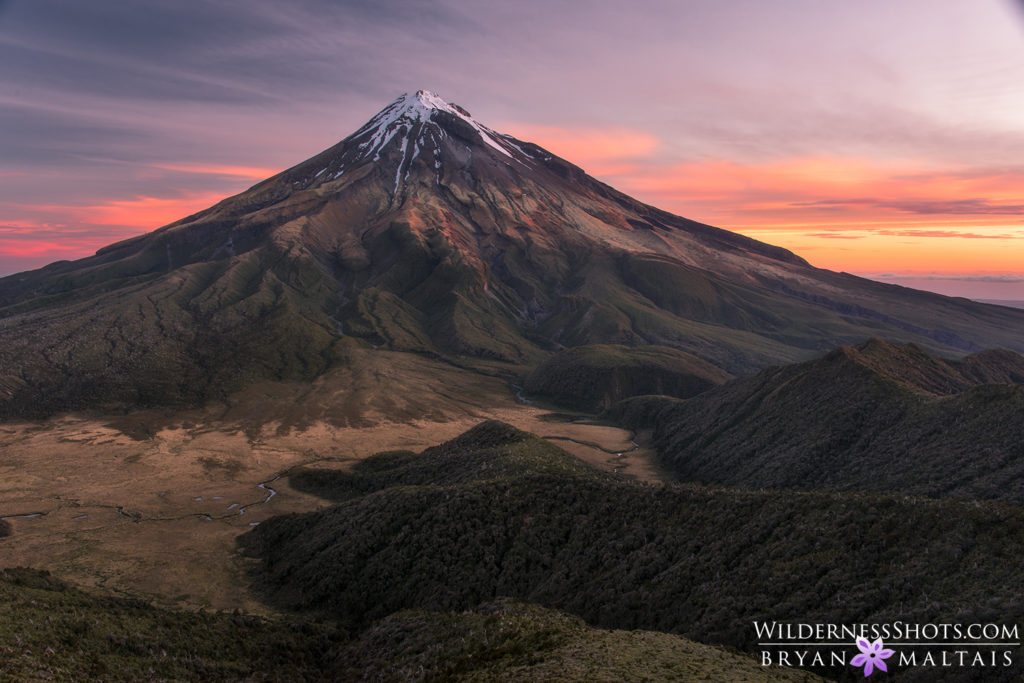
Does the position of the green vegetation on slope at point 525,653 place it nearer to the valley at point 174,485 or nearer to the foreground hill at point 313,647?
the foreground hill at point 313,647

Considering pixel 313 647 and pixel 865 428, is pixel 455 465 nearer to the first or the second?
pixel 313 647

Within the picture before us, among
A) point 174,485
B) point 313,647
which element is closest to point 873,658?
point 313,647

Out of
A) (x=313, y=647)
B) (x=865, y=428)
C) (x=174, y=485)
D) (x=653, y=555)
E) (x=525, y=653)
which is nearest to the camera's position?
(x=525, y=653)

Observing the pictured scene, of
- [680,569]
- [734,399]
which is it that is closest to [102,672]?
[680,569]

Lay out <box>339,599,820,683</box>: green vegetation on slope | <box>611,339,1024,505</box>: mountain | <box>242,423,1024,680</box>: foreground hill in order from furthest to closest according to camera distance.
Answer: <box>611,339,1024,505</box>: mountain < <box>242,423,1024,680</box>: foreground hill < <box>339,599,820,683</box>: green vegetation on slope

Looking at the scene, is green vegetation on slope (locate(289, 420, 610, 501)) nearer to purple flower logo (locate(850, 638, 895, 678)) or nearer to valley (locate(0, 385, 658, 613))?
valley (locate(0, 385, 658, 613))

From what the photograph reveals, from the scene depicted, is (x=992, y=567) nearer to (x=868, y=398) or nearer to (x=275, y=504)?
(x=868, y=398)

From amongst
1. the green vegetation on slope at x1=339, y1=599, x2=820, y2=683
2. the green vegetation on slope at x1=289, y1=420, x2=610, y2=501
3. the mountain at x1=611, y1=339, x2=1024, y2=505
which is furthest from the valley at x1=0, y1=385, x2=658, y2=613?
the green vegetation on slope at x1=339, y1=599, x2=820, y2=683
